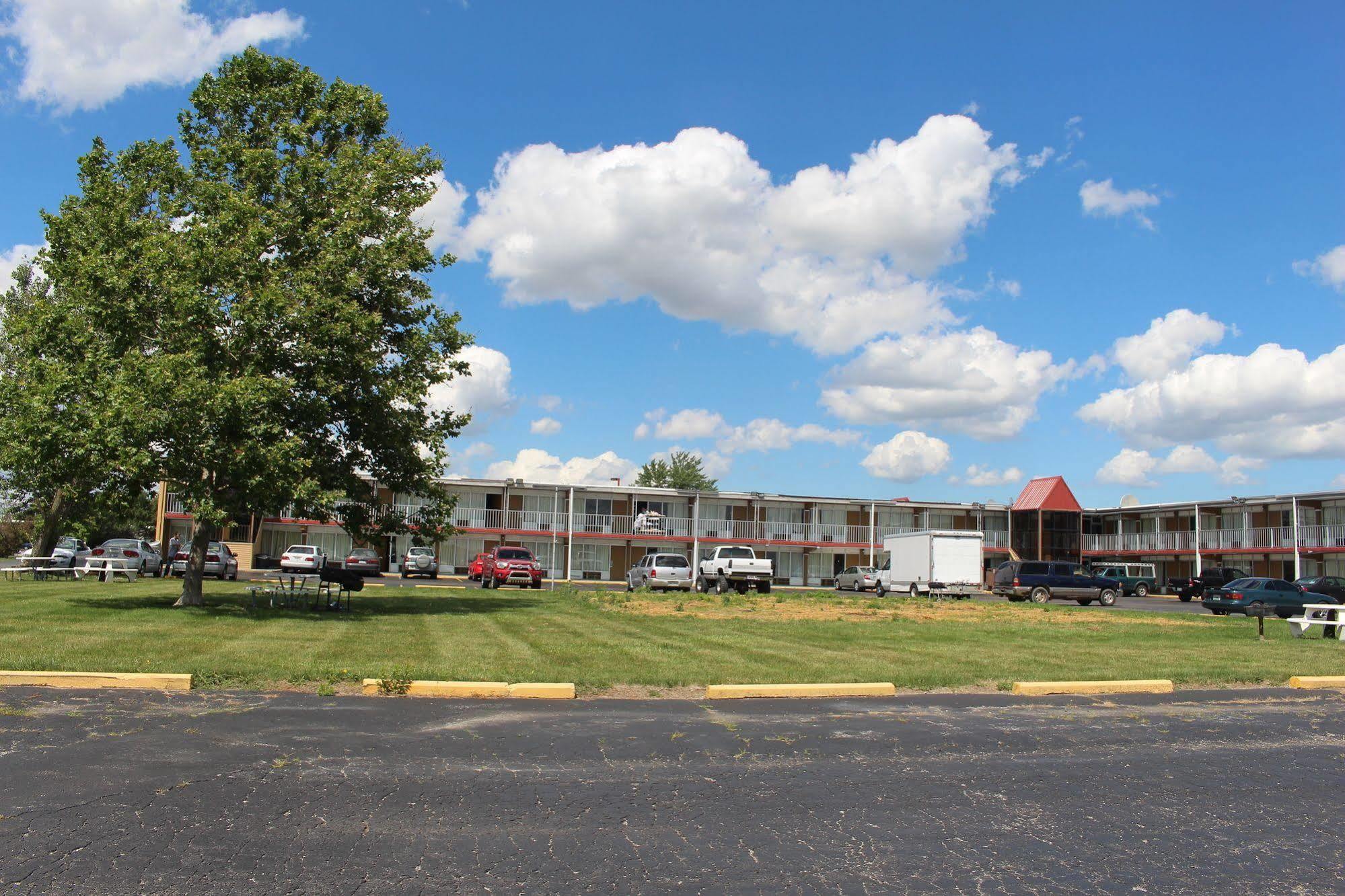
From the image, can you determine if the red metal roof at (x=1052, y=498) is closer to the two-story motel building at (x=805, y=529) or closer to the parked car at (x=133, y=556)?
the two-story motel building at (x=805, y=529)

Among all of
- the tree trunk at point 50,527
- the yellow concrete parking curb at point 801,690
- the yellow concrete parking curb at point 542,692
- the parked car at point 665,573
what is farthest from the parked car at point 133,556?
the yellow concrete parking curb at point 801,690

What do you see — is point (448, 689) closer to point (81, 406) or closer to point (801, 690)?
point (801, 690)

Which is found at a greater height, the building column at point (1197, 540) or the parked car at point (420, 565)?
the building column at point (1197, 540)

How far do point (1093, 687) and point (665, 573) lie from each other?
28.1 m

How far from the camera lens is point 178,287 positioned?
765 inches

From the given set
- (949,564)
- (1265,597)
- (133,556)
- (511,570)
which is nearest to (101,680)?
(133,556)

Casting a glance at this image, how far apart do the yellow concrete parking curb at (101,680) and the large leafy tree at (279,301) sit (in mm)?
8513

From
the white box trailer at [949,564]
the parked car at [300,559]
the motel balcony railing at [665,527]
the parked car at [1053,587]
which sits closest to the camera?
the white box trailer at [949,564]


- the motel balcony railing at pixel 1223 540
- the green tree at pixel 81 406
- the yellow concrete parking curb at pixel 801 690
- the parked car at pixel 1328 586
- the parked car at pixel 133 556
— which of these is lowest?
the parked car at pixel 1328 586

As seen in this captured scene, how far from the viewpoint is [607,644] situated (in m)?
15.9

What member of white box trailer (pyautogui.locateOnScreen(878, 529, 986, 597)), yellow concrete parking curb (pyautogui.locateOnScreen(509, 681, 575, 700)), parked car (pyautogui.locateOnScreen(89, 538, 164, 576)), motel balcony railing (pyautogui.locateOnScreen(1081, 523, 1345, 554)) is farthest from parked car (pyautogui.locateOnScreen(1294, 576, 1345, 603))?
parked car (pyautogui.locateOnScreen(89, 538, 164, 576))

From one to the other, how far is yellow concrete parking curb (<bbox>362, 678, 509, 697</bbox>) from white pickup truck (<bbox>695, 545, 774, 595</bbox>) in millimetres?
28680

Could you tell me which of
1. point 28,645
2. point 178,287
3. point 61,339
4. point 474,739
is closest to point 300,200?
point 178,287

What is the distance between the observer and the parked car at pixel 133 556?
35.9 m
